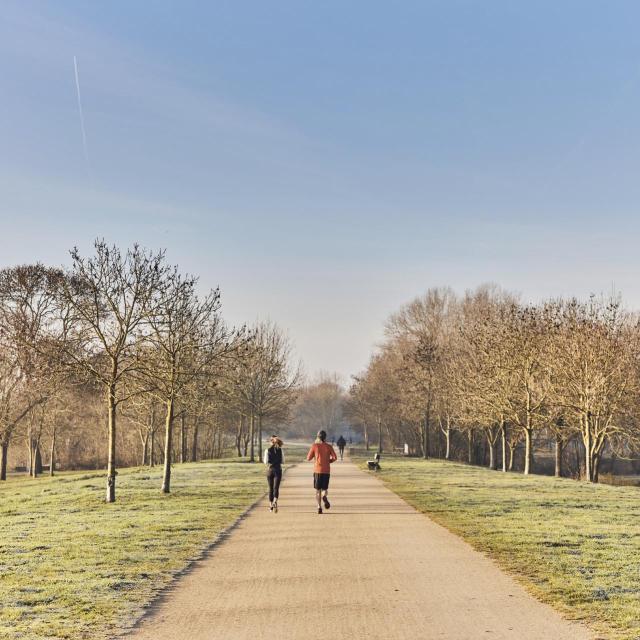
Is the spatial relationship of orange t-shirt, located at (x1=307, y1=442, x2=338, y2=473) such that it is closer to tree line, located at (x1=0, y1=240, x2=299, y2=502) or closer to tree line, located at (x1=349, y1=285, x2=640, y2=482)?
tree line, located at (x1=0, y1=240, x2=299, y2=502)

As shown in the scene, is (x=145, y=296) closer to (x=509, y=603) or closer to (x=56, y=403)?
(x=509, y=603)

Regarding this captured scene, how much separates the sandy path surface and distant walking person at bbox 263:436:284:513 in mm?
3316

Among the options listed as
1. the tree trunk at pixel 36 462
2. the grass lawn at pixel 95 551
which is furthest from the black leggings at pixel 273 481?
the tree trunk at pixel 36 462

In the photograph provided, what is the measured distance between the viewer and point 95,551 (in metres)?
12.4

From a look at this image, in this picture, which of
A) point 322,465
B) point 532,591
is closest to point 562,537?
point 532,591

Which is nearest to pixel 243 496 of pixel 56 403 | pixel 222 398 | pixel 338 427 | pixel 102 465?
pixel 222 398

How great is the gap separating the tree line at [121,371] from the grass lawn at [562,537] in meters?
8.78

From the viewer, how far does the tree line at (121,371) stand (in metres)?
23.3

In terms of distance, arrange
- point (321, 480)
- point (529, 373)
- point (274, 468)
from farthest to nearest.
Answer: point (529, 373) < point (274, 468) < point (321, 480)

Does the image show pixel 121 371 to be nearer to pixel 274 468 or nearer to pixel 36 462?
pixel 274 468

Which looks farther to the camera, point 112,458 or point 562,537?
point 112,458

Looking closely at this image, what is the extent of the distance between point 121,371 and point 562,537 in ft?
45.5

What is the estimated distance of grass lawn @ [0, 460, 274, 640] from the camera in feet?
26.2

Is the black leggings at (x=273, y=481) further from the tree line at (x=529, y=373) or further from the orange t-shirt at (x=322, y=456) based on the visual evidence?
the tree line at (x=529, y=373)
